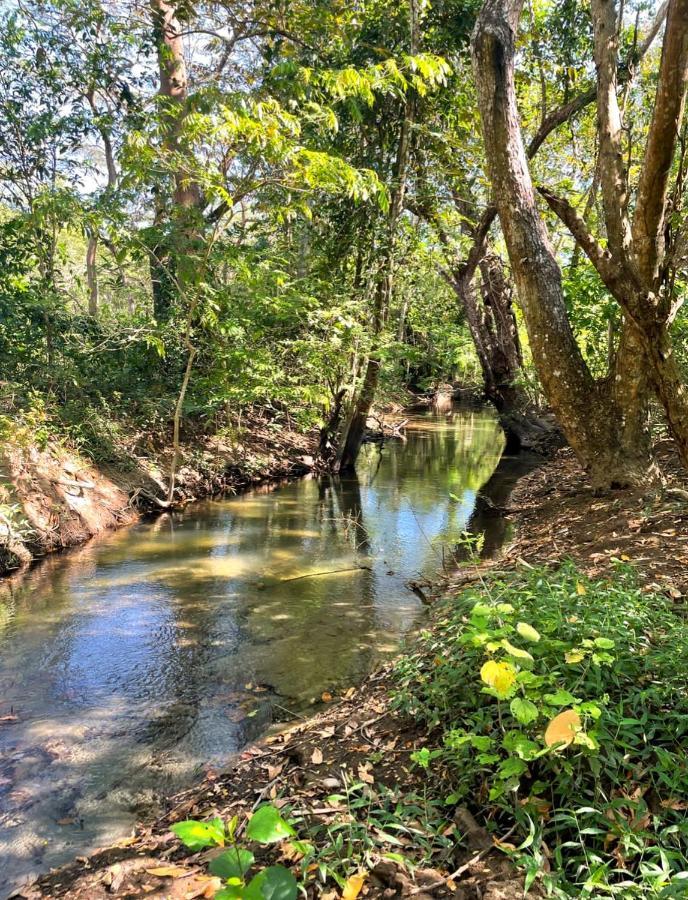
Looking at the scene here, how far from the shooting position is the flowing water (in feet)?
A: 11.2

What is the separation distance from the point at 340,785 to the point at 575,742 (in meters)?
1.08

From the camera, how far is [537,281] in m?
6.04

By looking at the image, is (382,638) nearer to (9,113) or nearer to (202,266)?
(202,266)

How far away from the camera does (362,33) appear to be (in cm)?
1028

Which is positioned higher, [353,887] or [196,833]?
[196,833]

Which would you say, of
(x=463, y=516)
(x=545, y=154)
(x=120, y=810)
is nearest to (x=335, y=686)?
(x=120, y=810)

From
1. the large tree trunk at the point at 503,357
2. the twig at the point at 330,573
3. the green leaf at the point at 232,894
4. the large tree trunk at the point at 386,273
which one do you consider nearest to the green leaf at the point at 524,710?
the green leaf at the point at 232,894

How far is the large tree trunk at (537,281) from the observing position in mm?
5695

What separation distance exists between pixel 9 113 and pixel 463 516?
34.7ft

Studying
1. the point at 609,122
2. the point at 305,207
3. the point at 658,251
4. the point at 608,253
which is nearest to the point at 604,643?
the point at 608,253

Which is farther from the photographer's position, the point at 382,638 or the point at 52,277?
the point at 52,277

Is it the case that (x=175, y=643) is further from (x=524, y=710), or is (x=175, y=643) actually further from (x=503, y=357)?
(x=503, y=357)

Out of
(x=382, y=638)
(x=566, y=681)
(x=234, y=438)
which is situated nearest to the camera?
(x=566, y=681)

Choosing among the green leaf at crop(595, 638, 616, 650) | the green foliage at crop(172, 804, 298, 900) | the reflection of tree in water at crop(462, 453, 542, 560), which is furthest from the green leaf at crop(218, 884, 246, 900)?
the reflection of tree in water at crop(462, 453, 542, 560)
